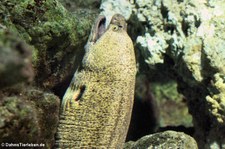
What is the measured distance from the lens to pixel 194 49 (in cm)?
313

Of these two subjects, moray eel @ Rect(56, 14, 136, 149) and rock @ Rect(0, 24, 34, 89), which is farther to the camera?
moray eel @ Rect(56, 14, 136, 149)

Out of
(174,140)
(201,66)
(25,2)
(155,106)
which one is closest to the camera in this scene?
(25,2)

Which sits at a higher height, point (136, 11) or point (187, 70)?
point (136, 11)

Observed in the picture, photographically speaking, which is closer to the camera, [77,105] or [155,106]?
[77,105]

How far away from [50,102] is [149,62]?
4.83ft

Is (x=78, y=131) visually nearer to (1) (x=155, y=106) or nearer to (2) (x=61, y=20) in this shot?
(2) (x=61, y=20)

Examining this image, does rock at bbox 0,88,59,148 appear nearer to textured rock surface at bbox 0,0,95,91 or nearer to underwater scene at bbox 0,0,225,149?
underwater scene at bbox 0,0,225,149

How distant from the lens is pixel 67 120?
2.51 metres

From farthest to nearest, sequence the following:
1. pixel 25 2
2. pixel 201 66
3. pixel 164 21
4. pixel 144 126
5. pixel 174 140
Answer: pixel 144 126, pixel 164 21, pixel 201 66, pixel 174 140, pixel 25 2

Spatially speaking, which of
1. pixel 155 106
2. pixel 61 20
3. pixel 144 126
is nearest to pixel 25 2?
pixel 61 20

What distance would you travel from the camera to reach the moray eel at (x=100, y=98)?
2516mm

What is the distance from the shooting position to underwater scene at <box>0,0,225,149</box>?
7.23 ft

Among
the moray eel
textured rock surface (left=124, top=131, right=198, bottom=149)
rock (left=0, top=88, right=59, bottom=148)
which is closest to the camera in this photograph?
rock (left=0, top=88, right=59, bottom=148)

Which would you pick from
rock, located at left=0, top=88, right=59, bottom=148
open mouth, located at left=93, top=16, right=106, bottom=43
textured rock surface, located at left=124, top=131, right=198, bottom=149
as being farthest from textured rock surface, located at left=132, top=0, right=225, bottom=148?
rock, located at left=0, top=88, right=59, bottom=148
